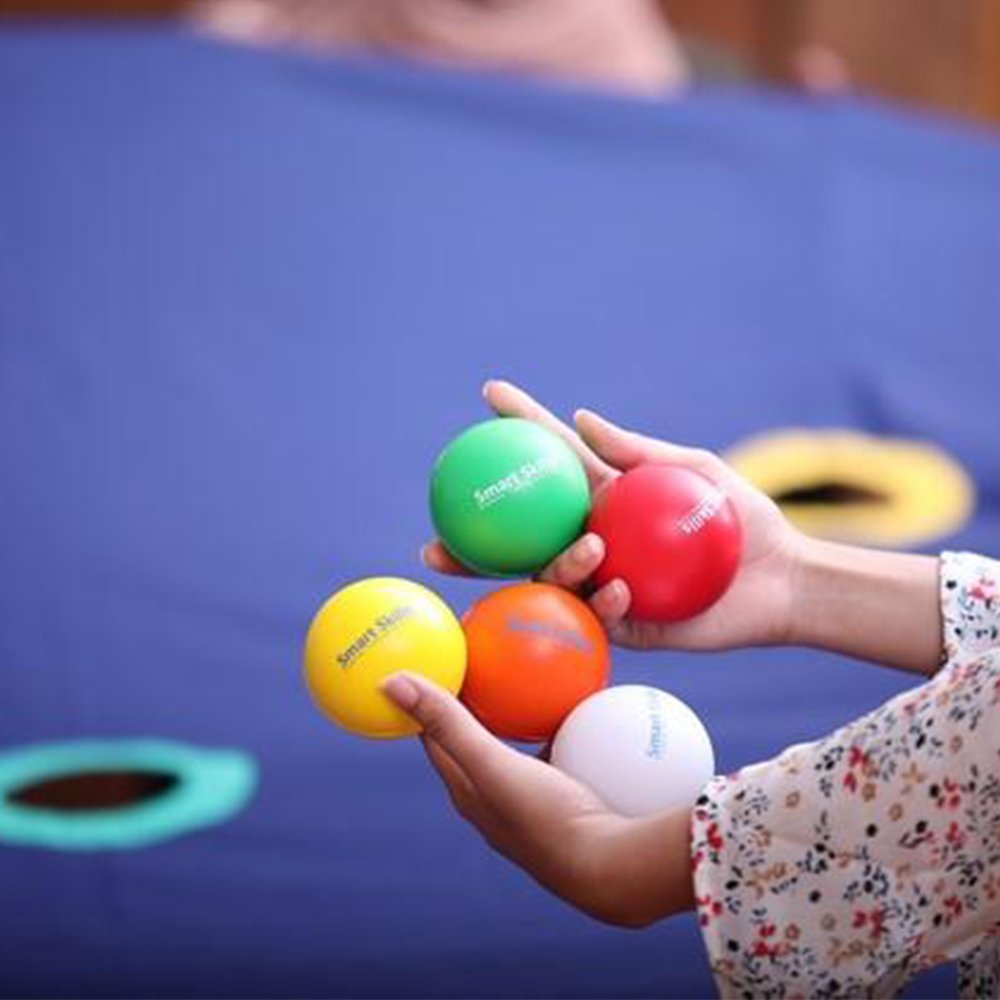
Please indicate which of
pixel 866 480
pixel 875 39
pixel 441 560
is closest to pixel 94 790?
pixel 441 560

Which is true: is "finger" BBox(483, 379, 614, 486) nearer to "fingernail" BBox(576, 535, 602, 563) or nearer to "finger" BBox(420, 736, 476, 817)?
"fingernail" BBox(576, 535, 602, 563)

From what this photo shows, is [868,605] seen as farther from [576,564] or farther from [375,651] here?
[375,651]

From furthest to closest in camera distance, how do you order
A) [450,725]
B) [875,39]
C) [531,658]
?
[875,39] → [531,658] → [450,725]

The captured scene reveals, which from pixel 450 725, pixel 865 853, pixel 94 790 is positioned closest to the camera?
pixel 865 853

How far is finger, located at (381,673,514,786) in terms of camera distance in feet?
2.87

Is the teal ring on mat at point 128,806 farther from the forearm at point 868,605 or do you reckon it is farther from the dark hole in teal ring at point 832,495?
the dark hole in teal ring at point 832,495

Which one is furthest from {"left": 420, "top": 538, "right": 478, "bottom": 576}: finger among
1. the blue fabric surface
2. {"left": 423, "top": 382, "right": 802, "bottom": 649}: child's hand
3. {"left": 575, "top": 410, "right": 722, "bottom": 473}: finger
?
the blue fabric surface

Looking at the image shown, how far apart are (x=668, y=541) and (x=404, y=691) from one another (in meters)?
0.19

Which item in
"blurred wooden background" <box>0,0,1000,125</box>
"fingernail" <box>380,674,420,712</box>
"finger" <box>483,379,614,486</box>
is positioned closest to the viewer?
"fingernail" <box>380,674,420,712</box>

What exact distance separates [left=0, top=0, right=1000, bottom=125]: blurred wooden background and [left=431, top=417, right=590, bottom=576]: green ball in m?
2.23

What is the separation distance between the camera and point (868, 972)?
79 cm

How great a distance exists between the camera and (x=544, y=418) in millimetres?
1098

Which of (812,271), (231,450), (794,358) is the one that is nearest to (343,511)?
(231,450)

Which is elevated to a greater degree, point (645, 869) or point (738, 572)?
point (738, 572)
